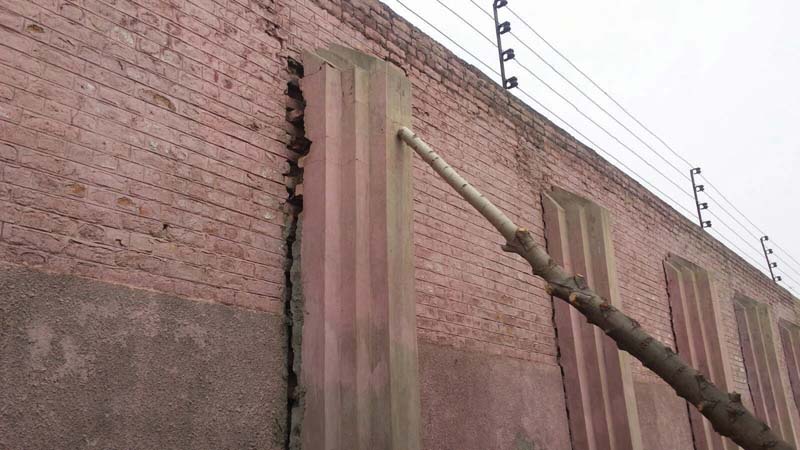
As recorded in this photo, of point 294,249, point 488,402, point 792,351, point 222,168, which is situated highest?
point 792,351

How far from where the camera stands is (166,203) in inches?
149

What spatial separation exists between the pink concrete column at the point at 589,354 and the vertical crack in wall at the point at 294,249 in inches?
137

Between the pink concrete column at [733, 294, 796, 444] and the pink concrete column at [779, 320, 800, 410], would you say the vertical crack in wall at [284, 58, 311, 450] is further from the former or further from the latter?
the pink concrete column at [779, 320, 800, 410]

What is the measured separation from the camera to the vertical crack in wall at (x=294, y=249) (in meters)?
4.19

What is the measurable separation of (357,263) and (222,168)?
1.02 m

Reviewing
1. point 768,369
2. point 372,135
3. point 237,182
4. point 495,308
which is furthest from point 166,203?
point 768,369

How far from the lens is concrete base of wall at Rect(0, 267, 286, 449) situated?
10.0 feet

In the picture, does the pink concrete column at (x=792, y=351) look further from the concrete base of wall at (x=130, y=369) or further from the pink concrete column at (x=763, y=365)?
the concrete base of wall at (x=130, y=369)

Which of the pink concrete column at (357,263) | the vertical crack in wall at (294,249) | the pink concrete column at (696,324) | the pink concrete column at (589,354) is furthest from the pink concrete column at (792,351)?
the vertical crack in wall at (294,249)

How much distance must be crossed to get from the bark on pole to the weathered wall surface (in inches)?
54.5

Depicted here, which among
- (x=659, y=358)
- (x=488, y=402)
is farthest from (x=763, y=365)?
(x=659, y=358)

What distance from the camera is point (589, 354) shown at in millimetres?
7117

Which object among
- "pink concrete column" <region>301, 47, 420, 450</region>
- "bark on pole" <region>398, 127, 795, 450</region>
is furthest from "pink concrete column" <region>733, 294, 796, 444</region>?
"pink concrete column" <region>301, 47, 420, 450</region>

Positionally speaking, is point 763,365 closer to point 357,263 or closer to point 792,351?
point 792,351
